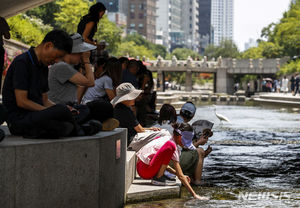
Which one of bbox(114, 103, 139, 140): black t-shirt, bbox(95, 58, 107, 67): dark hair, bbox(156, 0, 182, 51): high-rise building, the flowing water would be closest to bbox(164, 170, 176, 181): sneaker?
the flowing water

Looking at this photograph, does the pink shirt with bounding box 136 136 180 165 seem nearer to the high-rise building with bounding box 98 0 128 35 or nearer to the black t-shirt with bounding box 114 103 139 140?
the black t-shirt with bounding box 114 103 139 140

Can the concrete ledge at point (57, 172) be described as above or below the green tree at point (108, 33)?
below

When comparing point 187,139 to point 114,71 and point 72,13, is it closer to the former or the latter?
point 114,71

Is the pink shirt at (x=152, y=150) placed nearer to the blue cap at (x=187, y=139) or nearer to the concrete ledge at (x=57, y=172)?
the blue cap at (x=187, y=139)

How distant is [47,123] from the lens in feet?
14.7

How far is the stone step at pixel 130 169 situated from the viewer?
5712mm

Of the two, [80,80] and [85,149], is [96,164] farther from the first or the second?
[80,80]

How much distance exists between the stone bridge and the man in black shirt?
68486 mm

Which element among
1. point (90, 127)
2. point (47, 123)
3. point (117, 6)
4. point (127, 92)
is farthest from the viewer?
point (117, 6)

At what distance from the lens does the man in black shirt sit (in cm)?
452

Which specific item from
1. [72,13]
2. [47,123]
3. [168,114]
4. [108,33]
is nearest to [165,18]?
[108,33]

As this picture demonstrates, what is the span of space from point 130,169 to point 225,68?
7487cm

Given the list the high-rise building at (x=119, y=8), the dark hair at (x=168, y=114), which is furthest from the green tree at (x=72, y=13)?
the high-rise building at (x=119, y=8)

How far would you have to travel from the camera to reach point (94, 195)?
4.53 meters
